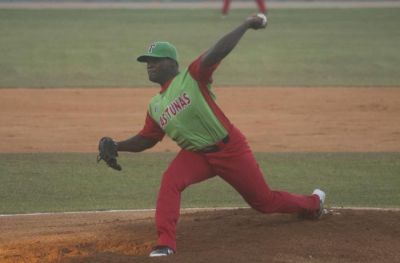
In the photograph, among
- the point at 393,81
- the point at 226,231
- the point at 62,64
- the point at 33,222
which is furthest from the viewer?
the point at 62,64

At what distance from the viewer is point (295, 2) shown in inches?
1813

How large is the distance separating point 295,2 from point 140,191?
Answer: 33.7 meters

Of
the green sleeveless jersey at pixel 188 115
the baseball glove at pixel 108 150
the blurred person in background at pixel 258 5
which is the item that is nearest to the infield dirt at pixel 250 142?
the baseball glove at pixel 108 150

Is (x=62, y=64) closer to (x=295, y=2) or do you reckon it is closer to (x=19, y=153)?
(x=19, y=153)

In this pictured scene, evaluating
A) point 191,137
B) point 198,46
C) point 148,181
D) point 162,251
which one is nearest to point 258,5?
point 198,46

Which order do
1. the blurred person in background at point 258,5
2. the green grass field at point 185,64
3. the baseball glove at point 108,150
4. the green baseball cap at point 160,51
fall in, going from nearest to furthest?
the green baseball cap at point 160,51
the baseball glove at point 108,150
the green grass field at point 185,64
the blurred person in background at point 258,5

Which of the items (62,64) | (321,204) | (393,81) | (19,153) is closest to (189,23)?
(62,64)

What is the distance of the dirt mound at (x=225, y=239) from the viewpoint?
29.7 feet

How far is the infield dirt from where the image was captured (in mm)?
9328

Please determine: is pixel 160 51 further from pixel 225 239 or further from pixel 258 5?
pixel 258 5

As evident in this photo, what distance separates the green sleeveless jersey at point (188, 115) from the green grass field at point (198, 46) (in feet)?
43.1

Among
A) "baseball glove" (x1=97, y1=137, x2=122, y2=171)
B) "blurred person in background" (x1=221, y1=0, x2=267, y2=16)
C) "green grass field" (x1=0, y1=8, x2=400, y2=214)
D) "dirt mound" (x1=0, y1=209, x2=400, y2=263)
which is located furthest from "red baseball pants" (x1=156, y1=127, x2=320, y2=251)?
"blurred person in background" (x1=221, y1=0, x2=267, y2=16)

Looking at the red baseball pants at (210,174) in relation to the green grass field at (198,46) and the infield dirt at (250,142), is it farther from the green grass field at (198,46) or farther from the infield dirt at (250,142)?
the green grass field at (198,46)

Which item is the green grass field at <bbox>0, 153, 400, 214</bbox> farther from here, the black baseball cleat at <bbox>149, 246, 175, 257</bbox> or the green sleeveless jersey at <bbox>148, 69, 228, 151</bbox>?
the black baseball cleat at <bbox>149, 246, 175, 257</bbox>
